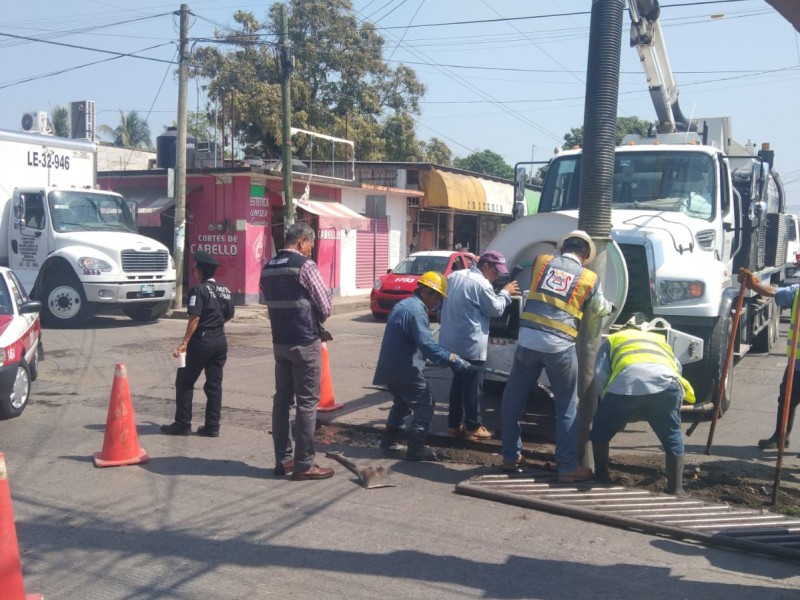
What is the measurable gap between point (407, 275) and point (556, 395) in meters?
12.7

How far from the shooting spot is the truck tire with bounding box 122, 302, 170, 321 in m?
17.8

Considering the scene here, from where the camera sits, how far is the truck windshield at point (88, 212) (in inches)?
660

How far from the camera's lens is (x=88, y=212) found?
17359mm

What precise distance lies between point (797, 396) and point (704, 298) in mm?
1291

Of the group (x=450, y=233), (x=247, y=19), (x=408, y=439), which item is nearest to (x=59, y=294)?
(x=408, y=439)

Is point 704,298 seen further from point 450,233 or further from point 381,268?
point 450,233

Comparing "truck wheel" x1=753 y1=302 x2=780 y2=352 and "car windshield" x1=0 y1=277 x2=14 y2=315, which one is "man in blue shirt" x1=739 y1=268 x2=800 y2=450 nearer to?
"truck wheel" x1=753 y1=302 x2=780 y2=352

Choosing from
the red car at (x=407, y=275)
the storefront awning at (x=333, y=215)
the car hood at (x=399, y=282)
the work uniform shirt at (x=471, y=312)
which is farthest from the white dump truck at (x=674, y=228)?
the storefront awning at (x=333, y=215)

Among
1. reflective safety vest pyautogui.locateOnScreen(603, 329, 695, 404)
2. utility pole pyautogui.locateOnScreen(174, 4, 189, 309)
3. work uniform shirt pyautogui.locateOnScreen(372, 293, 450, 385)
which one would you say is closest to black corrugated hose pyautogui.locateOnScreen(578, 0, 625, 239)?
reflective safety vest pyautogui.locateOnScreen(603, 329, 695, 404)

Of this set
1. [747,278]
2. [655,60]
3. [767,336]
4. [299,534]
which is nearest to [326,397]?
[299,534]

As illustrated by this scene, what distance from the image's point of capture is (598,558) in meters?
4.85

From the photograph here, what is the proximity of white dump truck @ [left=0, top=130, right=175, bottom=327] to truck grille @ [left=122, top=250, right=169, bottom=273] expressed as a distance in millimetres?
21

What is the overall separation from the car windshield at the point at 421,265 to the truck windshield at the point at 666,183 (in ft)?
30.8

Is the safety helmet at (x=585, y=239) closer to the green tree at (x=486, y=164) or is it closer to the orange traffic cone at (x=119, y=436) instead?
the orange traffic cone at (x=119, y=436)
